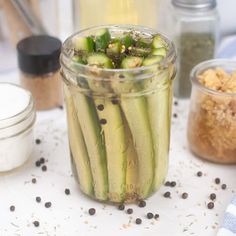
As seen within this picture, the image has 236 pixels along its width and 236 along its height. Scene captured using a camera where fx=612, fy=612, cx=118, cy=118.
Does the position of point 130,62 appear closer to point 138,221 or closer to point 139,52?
point 139,52

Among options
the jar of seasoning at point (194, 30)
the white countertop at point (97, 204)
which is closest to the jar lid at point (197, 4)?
the jar of seasoning at point (194, 30)

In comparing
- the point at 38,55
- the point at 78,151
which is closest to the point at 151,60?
the point at 78,151

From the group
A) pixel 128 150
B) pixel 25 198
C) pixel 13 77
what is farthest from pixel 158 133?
pixel 13 77

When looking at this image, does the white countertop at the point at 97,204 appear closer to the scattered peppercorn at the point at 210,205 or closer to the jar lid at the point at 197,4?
the scattered peppercorn at the point at 210,205

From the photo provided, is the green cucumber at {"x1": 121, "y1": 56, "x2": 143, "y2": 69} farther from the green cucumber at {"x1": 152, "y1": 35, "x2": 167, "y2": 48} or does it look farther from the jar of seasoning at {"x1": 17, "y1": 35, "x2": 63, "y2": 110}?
the jar of seasoning at {"x1": 17, "y1": 35, "x2": 63, "y2": 110}

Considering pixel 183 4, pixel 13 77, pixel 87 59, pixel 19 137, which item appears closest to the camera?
pixel 87 59

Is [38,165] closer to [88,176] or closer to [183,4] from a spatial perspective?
[88,176]

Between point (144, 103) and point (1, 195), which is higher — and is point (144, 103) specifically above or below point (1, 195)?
→ above
